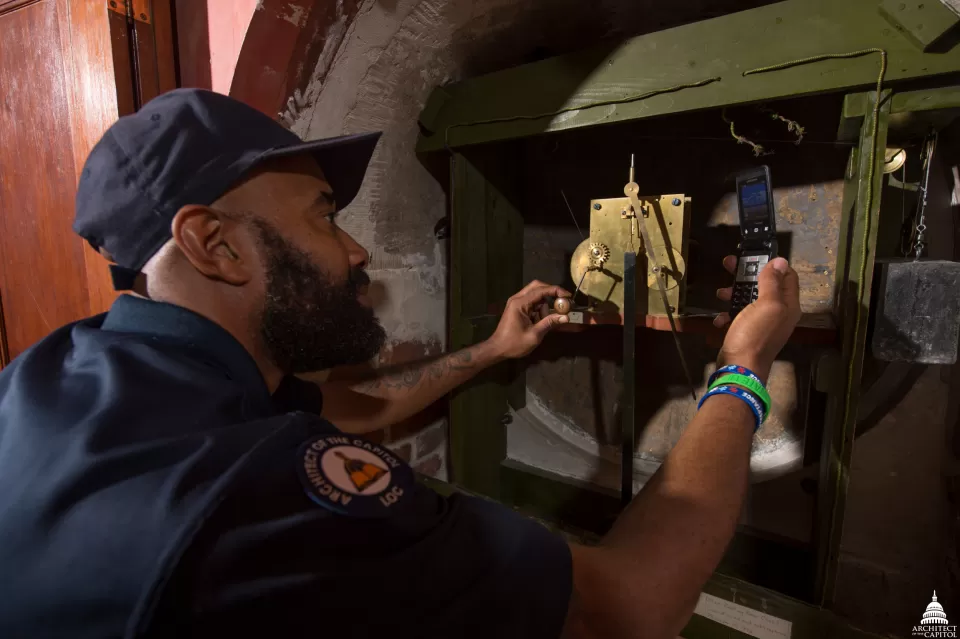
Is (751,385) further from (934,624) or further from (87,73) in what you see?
(87,73)

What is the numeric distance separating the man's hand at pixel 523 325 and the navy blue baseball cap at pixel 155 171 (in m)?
0.59

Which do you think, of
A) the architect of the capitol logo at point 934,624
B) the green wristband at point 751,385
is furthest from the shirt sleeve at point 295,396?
the architect of the capitol logo at point 934,624

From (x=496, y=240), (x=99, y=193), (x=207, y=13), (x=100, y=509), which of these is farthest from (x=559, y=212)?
(x=100, y=509)

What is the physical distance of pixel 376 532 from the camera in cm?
35

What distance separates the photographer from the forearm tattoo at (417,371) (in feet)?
3.25

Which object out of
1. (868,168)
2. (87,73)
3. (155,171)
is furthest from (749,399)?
(87,73)

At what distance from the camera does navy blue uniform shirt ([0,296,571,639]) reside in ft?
0.98

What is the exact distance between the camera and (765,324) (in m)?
0.64

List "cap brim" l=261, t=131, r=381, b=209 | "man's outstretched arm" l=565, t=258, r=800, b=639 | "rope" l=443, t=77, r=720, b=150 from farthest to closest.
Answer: "rope" l=443, t=77, r=720, b=150
"cap brim" l=261, t=131, r=381, b=209
"man's outstretched arm" l=565, t=258, r=800, b=639

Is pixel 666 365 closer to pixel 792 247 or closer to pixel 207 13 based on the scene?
pixel 792 247

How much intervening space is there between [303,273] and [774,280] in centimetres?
66

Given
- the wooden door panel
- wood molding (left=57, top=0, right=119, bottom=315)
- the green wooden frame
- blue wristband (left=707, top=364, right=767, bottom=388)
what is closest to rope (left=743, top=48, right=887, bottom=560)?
the green wooden frame

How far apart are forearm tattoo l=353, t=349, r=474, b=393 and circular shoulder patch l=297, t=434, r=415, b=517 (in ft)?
1.88

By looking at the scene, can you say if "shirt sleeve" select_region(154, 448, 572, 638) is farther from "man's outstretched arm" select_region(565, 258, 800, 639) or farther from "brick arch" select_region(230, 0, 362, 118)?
"brick arch" select_region(230, 0, 362, 118)
